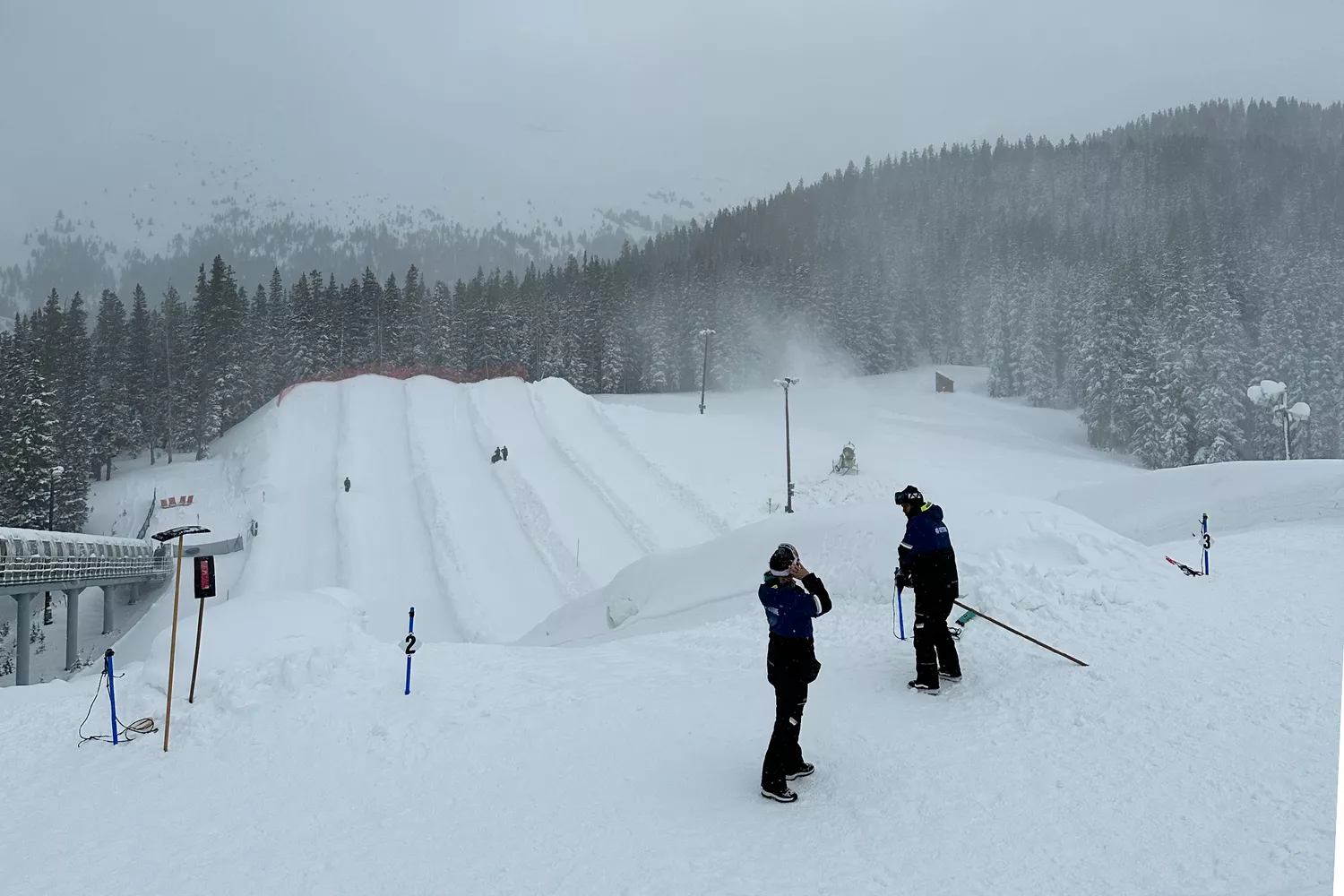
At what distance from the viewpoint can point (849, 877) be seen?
4547 mm

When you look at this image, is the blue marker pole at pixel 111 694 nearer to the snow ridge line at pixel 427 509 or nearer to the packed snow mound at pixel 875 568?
the packed snow mound at pixel 875 568

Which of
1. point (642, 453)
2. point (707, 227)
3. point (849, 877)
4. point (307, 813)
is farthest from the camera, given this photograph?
point (707, 227)

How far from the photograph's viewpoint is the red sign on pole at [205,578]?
9.51 meters

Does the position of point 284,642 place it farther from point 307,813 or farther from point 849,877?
point 849,877

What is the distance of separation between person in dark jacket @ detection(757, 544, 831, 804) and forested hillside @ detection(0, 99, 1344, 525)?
50771 millimetres

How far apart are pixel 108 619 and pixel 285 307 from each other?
140 feet

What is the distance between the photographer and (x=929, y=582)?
24.5 feet

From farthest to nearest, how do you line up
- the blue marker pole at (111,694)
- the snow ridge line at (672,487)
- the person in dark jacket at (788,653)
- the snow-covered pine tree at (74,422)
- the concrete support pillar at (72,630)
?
the snow-covered pine tree at (74,422)
the snow ridge line at (672,487)
the concrete support pillar at (72,630)
the blue marker pole at (111,694)
the person in dark jacket at (788,653)

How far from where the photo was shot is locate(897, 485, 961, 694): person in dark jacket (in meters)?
7.45

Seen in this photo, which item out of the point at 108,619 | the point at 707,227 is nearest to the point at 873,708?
the point at 108,619

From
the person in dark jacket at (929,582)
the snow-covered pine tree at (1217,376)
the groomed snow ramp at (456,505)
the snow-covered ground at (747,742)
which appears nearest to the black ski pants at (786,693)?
the snow-covered ground at (747,742)

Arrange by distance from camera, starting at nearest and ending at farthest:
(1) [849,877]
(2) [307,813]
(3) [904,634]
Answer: (1) [849,877] < (2) [307,813] < (3) [904,634]

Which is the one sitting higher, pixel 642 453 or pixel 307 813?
pixel 642 453

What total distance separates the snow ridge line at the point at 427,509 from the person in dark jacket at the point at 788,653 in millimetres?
23470
